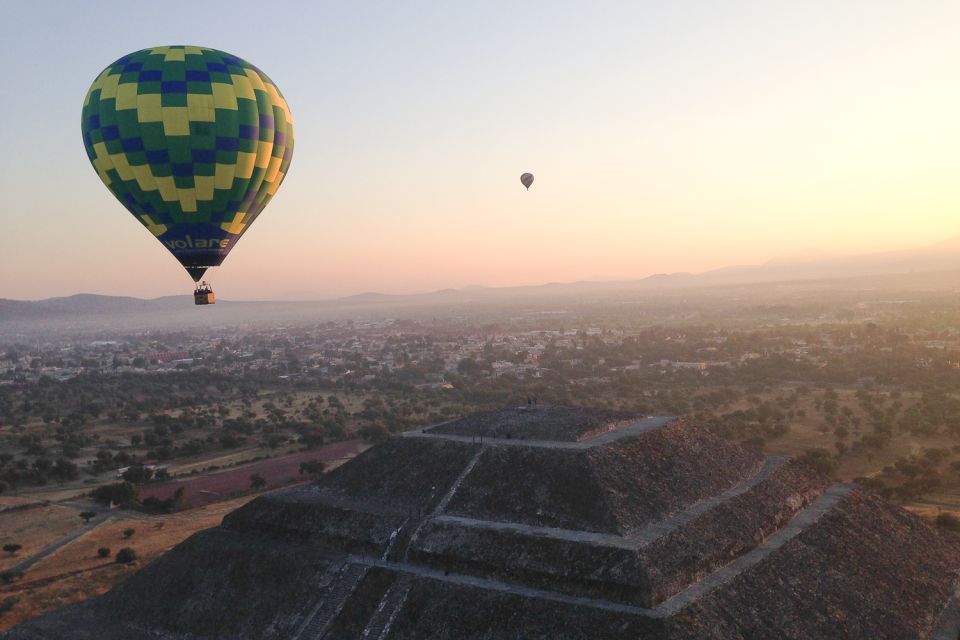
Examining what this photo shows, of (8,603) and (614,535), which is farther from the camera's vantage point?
(8,603)

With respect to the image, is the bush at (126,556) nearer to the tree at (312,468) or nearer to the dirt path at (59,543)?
the dirt path at (59,543)

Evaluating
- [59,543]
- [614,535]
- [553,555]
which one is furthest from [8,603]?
[614,535]

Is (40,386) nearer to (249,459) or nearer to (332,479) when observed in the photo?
(249,459)

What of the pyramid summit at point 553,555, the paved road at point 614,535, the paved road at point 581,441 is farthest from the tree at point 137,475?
the paved road at point 614,535

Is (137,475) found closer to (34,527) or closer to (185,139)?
(34,527)

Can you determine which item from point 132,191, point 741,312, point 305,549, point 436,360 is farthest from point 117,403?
point 741,312

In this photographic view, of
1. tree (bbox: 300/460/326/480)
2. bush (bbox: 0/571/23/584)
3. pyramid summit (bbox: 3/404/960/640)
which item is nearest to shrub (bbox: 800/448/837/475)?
pyramid summit (bbox: 3/404/960/640)

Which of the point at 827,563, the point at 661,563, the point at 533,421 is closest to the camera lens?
the point at 661,563
